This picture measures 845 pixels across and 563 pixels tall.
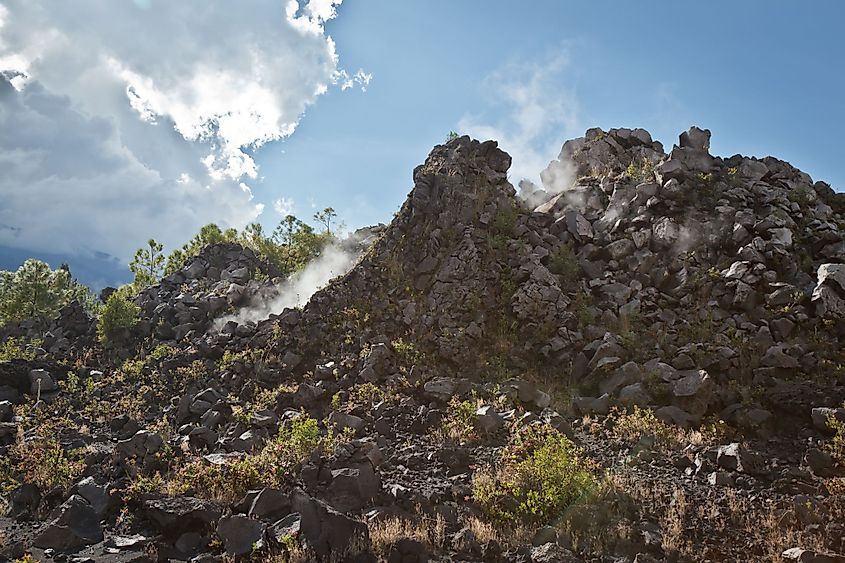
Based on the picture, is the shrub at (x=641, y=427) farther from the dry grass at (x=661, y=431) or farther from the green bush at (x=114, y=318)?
the green bush at (x=114, y=318)

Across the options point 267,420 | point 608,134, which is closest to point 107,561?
point 267,420

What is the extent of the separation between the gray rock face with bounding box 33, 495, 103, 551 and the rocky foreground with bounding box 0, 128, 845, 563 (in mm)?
47

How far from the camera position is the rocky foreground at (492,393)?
8.75 meters

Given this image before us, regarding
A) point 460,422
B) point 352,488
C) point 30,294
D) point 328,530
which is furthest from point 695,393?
point 30,294

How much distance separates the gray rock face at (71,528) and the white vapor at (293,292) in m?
12.0

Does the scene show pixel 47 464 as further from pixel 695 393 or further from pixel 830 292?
pixel 830 292

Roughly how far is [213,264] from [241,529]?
23.7m

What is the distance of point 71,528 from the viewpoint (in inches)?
370

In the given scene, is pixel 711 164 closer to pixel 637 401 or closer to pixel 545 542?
pixel 637 401

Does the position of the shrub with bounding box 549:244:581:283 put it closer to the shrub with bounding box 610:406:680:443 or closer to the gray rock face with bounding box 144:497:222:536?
the shrub with bounding box 610:406:680:443

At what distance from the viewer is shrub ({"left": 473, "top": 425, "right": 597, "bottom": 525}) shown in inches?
352

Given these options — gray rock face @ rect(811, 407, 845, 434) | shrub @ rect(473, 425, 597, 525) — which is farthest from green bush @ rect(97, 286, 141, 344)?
gray rock face @ rect(811, 407, 845, 434)

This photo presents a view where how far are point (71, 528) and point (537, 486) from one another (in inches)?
344

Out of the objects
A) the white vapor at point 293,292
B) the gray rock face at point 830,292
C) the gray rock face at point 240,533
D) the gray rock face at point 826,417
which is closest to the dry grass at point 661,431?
the gray rock face at point 826,417
